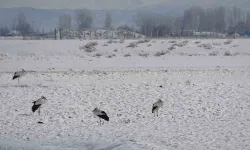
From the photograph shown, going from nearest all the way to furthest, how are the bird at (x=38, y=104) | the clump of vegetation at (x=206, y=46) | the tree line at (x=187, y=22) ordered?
the bird at (x=38, y=104) → the clump of vegetation at (x=206, y=46) → the tree line at (x=187, y=22)

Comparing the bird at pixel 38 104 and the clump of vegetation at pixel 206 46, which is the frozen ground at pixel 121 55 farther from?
the bird at pixel 38 104

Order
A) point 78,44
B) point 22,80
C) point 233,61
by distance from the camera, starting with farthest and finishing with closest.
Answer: point 78,44 → point 233,61 → point 22,80

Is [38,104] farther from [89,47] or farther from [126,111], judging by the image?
[89,47]

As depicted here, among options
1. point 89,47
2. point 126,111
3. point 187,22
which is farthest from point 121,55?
point 187,22

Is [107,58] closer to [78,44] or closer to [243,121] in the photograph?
[78,44]

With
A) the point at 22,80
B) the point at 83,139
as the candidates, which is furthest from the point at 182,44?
the point at 83,139

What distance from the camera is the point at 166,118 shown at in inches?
581

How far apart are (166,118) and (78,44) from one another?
1273 inches

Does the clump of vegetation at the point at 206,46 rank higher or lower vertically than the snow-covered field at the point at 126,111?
higher

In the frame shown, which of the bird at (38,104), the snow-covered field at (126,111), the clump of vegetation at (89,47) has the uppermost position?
the clump of vegetation at (89,47)

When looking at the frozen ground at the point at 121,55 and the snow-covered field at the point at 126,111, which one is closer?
the snow-covered field at the point at 126,111

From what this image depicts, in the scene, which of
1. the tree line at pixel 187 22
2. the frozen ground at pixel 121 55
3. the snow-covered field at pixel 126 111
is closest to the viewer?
the snow-covered field at pixel 126 111

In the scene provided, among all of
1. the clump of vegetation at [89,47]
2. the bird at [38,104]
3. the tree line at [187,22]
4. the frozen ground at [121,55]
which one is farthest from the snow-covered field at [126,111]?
the tree line at [187,22]

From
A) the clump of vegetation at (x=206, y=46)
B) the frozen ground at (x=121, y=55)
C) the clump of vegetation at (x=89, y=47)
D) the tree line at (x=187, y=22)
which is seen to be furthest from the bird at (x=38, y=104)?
the tree line at (x=187, y=22)
